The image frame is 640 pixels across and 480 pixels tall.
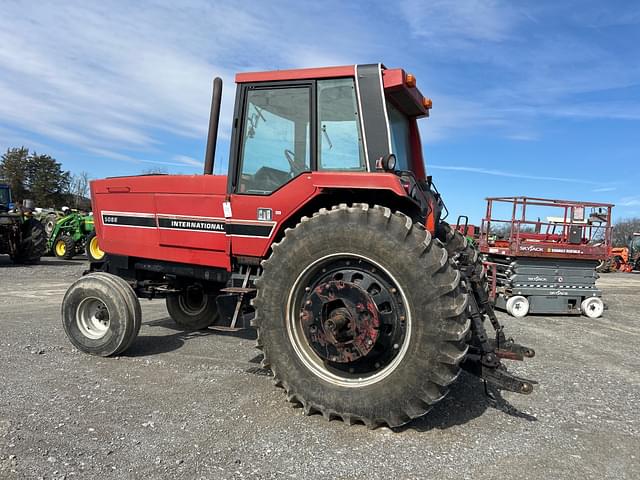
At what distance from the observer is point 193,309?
6.04 metres

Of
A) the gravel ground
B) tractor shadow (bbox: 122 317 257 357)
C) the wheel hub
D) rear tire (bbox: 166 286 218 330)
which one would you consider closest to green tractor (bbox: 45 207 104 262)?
tractor shadow (bbox: 122 317 257 357)

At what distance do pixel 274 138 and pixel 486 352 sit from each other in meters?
2.43

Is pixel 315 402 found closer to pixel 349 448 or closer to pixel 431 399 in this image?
pixel 349 448

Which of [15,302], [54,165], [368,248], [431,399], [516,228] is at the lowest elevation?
[15,302]

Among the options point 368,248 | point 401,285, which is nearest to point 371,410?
point 401,285

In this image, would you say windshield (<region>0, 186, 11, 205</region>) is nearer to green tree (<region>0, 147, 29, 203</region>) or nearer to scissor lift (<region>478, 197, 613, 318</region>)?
scissor lift (<region>478, 197, 613, 318</region>)

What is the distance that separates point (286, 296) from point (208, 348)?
82.7 inches

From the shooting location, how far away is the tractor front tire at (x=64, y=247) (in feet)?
57.1

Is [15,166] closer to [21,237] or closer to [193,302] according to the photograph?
[21,237]

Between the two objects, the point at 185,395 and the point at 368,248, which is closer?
the point at 368,248

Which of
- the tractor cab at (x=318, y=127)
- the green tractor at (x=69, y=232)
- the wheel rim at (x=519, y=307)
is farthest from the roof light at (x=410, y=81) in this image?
the green tractor at (x=69, y=232)

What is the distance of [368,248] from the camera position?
3.20 metres

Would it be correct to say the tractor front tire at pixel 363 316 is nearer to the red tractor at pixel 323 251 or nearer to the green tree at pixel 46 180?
the red tractor at pixel 323 251

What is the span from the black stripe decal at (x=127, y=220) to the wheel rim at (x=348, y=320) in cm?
222
